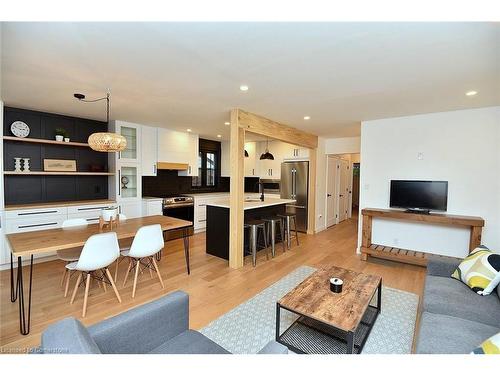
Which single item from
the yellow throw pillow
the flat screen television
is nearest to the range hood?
the flat screen television

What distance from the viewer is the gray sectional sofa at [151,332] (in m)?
1.14

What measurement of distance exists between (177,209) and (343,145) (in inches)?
172

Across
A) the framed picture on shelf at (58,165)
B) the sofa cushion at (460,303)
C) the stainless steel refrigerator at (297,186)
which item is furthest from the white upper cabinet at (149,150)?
the sofa cushion at (460,303)

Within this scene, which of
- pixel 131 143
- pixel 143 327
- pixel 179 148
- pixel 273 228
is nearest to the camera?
pixel 143 327

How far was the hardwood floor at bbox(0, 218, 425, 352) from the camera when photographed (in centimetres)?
234

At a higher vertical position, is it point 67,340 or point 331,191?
point 331,191

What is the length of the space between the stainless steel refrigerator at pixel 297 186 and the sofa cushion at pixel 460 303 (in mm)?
3786

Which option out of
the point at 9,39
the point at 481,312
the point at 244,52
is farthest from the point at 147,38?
the point at 481,312

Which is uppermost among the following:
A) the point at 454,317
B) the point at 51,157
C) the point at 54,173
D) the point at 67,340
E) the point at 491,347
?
the point at 51,157

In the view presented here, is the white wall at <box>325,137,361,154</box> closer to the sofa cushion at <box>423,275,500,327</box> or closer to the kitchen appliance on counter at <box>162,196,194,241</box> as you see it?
the kitchen appliance on counter at <box>162,196,194,241</box>

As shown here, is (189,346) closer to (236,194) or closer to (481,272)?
(236,194)

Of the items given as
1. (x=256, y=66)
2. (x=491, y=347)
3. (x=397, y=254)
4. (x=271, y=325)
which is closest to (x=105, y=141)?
(x=256, y=66)

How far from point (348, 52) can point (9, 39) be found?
2.62 metres

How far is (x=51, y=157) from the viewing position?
4242 millimetres
